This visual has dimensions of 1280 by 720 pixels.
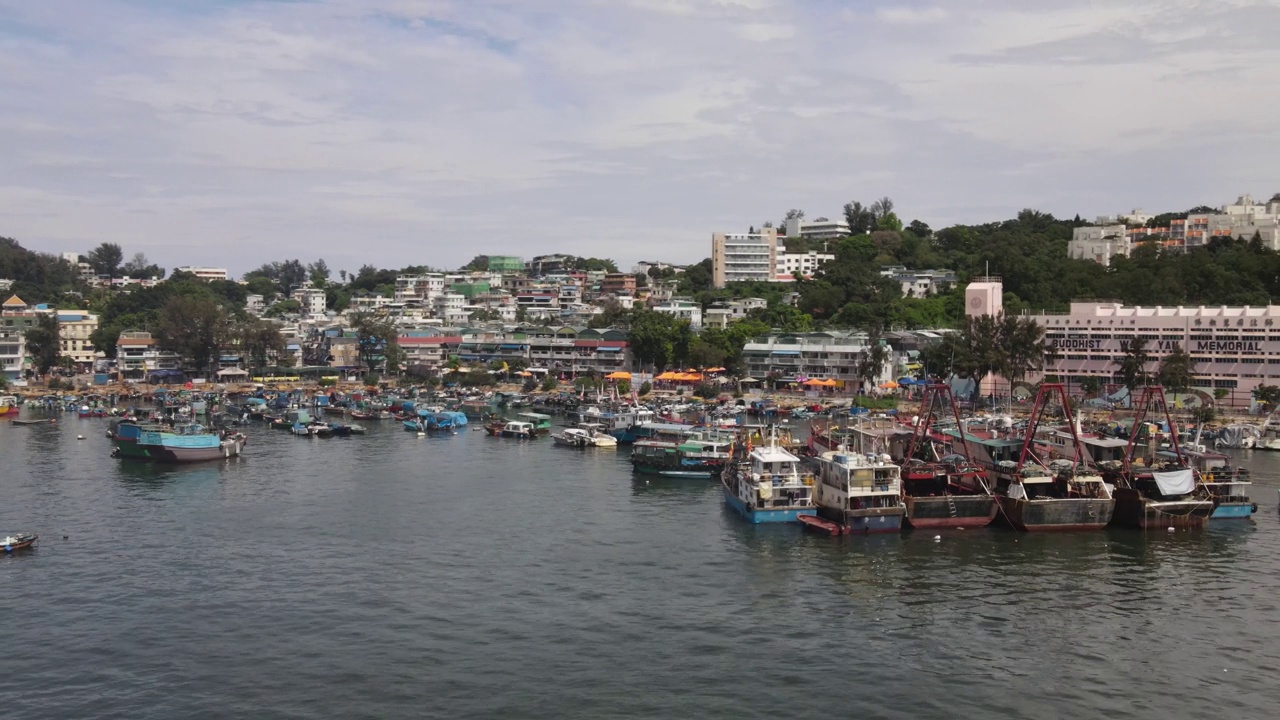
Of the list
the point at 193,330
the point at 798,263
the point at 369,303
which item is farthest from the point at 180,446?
the point at 369,303

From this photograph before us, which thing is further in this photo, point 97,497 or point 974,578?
point 97,497

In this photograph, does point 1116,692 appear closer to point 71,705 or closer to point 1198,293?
point 71,705

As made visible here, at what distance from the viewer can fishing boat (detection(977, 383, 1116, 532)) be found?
2961 cm

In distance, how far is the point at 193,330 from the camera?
8469cm

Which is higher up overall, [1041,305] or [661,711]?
[1041,305]

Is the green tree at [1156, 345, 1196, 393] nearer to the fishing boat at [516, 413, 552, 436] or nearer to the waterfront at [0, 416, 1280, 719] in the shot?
the waterfront at [0, 416, 1280, 719]

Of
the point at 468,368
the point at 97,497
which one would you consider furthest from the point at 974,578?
the point at 468,368

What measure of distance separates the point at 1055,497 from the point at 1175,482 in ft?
10.4

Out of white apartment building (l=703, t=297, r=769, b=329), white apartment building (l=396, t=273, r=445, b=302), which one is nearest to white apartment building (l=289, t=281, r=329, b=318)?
white apartment building (l=396, t=273, r=445, b=302)

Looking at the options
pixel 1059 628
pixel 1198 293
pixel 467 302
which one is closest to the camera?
pixel 1059 628

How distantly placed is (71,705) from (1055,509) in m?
23.8

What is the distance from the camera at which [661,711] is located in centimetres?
1764

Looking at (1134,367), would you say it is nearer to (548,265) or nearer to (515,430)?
(515,430)

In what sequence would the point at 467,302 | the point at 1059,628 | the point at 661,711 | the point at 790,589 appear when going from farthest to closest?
1. the point at 467,302
2. the point at 790,589
3. the point at 1059,628
4. the point at 661,711
